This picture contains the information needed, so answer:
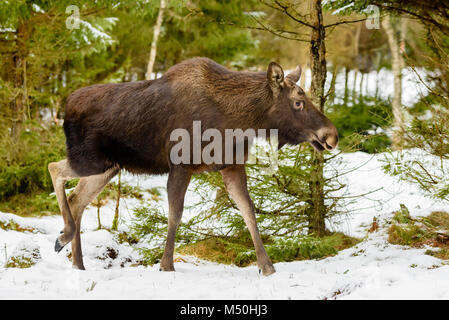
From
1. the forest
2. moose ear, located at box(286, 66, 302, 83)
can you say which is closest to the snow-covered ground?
the forest

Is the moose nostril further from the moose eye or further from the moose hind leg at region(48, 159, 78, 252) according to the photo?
the moose hind leg at region(48, 159, 78, 252)

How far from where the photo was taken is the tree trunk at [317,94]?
6.73 meters

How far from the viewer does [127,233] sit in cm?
889

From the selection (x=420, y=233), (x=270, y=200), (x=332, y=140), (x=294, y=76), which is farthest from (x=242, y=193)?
(x=420, y=233)

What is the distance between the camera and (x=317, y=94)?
22.1 feet

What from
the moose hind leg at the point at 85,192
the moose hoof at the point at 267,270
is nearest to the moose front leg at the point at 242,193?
the moose hoof at the point at 267,270

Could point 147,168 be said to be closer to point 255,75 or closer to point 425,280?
point 255,75

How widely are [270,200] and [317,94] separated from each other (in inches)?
68.7

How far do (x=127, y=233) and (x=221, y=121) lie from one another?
442cm

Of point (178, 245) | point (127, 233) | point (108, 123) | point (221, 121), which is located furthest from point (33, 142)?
point (221, 121)

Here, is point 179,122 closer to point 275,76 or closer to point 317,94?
point 275,76

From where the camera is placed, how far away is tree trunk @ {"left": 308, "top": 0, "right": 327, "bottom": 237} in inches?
265

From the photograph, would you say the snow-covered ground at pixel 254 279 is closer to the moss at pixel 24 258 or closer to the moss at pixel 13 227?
the moss at pixel 24 258

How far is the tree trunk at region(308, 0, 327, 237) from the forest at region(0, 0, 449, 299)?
2 centimetres
